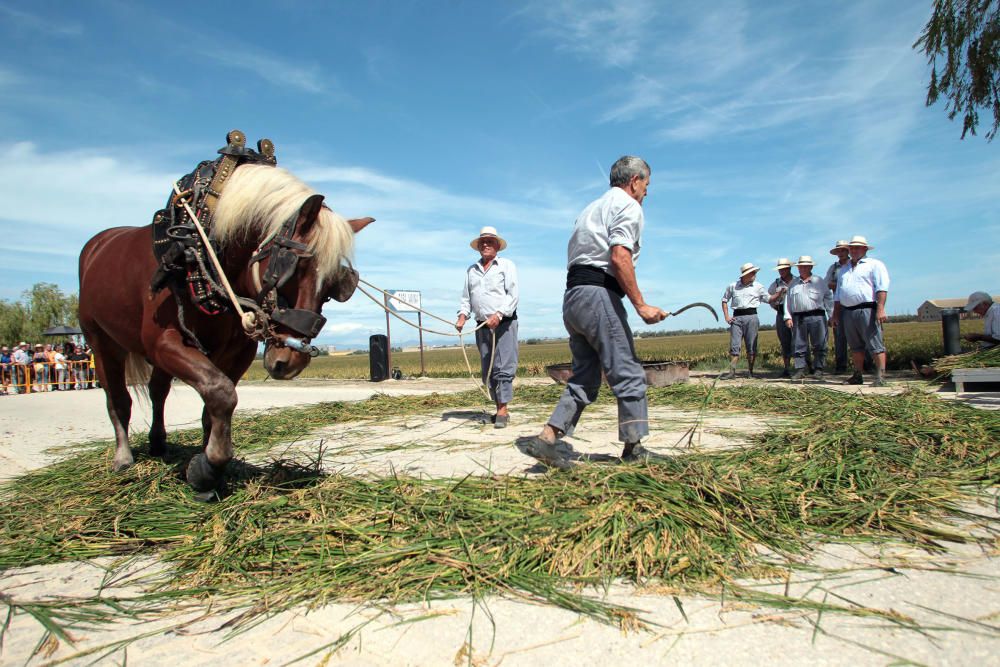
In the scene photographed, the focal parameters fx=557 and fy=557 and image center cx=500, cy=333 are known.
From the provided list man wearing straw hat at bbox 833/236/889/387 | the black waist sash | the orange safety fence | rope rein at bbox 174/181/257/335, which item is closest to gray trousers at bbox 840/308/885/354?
man wearing straw hat at bbox 833/236/889/387

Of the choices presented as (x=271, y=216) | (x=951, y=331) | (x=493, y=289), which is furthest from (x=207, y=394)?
(x=951, y=331)

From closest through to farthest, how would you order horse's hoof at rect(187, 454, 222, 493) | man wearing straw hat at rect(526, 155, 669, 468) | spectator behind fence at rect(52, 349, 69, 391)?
horse's hoof at rect(187, 454, 222, 493), man wearing straw hat at rect(526, 155, 669, 468), spectator behind fence at rect(52, 349, 69, 391)

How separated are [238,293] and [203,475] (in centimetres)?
103

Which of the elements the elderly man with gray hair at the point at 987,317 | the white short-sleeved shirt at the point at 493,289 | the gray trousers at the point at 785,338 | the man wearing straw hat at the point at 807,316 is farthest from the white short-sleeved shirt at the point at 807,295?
the white short-sleeved shirt at the point at 493,289

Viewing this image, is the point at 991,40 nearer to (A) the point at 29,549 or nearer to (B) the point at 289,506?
(B) the point at 289,506

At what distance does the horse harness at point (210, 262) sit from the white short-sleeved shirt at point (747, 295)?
9.00m

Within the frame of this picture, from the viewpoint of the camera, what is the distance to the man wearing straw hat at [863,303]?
7.77 meters

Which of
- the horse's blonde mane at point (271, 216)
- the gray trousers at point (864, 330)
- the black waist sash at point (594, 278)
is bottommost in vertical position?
the gray trousers at point (864, 330)

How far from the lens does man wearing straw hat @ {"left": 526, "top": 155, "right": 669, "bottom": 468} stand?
3449 millimetres

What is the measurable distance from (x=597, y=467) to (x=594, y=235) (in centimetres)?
146

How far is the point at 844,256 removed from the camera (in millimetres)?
9883

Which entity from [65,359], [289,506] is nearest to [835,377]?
[289,506]

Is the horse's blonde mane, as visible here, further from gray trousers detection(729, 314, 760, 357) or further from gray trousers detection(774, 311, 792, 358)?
gray trousers detection(774, 311, 792, 358)

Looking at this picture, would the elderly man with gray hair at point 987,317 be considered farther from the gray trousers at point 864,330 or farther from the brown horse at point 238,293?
the brown horse at point 238,293
